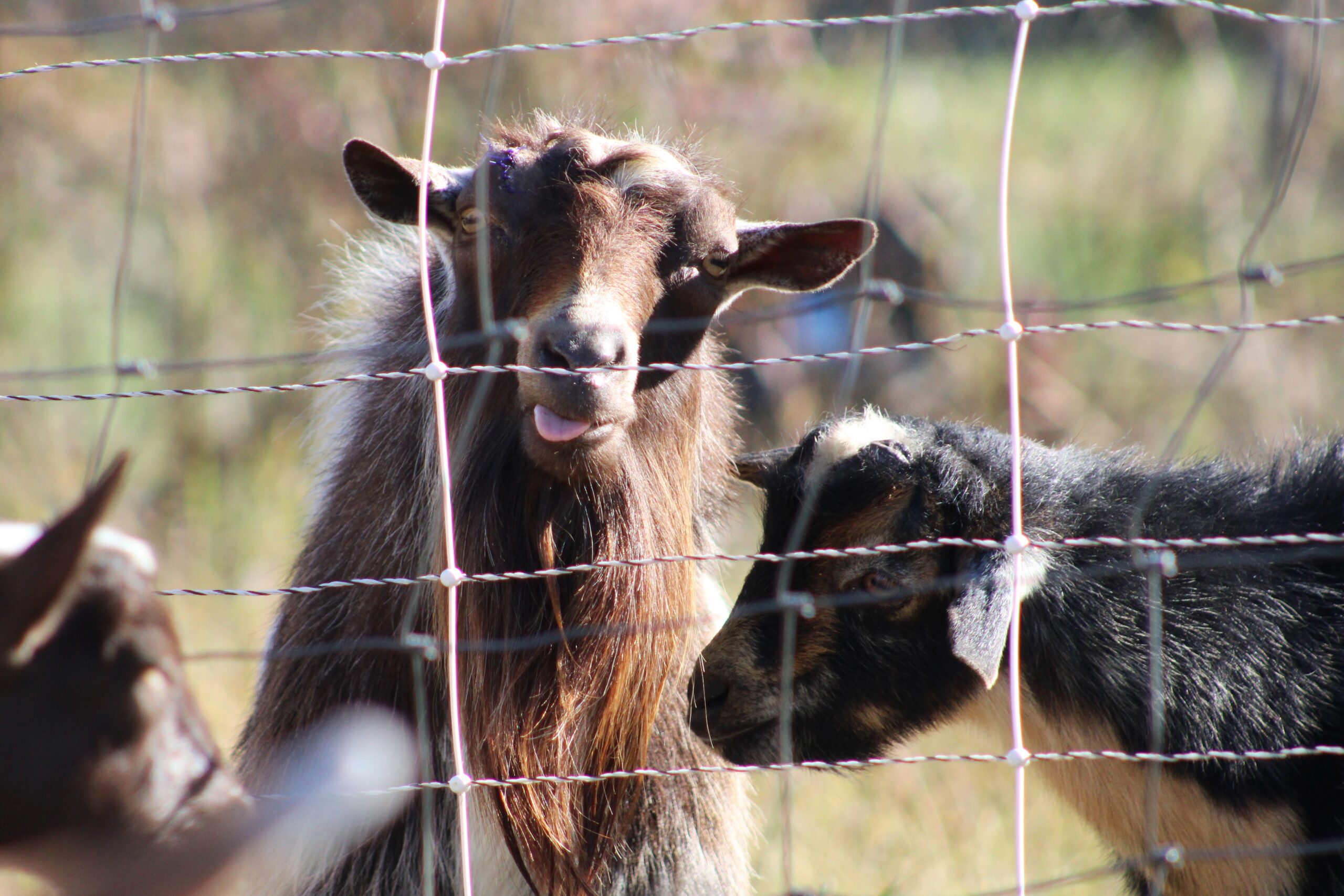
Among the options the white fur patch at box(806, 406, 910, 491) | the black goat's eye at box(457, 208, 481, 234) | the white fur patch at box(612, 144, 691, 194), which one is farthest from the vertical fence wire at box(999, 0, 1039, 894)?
the black goat's eye at box(457, 208, 481, 234)

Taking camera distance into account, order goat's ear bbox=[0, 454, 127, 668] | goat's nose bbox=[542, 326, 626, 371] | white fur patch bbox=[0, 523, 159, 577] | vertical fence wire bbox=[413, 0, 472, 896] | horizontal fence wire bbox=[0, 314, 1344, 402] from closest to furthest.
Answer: goat's ear bbox=[0, 454, 127, 668]
white fur patch bbox=[0, 523, 159, 577]
horizontal fence wire bbox=[0, 314, 1344, 402]
vertical fence wire bbox=[413, 0, 472, 896]
goat's nose bbox=[542, 326, 626, 371]

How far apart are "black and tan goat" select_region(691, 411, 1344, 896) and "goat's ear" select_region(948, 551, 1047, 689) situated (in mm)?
56

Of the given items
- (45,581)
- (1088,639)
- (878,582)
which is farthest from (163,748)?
(1088,639)

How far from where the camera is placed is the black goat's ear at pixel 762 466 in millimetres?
2760

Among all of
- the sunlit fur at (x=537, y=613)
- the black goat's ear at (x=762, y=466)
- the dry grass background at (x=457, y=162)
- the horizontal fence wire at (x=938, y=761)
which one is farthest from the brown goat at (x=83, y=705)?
the dry grass background at (x=457, y=162)

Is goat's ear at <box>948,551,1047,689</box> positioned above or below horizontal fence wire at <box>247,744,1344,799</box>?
above

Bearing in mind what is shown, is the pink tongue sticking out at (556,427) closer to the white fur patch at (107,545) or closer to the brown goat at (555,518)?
the brown goat at (555,518)

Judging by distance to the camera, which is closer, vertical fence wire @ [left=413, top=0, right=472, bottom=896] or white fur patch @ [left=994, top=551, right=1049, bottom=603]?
vertical fence wire @ [left=413, top=0, right=472, bottom=896]

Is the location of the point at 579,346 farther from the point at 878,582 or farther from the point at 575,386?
the point at 878,582

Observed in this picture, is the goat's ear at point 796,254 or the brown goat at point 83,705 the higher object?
the goat's ear at point 796,254

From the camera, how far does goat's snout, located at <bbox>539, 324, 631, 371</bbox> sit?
7.59 ft

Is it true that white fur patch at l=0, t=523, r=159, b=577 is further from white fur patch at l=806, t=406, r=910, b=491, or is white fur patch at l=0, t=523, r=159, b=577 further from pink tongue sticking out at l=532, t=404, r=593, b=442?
white fur patch at l=806, t=406, r=910, b=491

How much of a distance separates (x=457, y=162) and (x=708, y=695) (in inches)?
204

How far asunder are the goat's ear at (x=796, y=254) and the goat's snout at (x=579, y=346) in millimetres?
491
